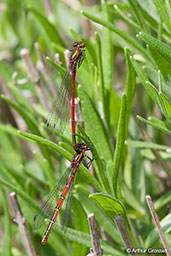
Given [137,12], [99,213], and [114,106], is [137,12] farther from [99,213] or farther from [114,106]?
[99,213]

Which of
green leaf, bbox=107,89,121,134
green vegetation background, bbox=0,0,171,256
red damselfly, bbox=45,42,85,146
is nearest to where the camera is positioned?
green vegetation background, bbox=0,0,171,256

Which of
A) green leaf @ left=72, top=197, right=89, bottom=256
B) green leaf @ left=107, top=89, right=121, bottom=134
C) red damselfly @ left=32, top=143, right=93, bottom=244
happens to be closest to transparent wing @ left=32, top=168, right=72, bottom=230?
red damselfly @ left=32, top=143, right=93, bottom=244

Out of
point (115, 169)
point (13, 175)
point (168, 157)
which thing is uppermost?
point (13, 175)

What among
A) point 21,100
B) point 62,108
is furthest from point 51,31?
point 62,108

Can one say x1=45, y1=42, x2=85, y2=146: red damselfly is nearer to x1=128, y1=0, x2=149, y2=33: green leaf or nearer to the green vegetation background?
the green vegetation background

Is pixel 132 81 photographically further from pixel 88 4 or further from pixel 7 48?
pixel 7 48

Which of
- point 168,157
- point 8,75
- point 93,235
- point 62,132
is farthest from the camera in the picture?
point 8,75

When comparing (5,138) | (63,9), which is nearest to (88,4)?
(63,9)
